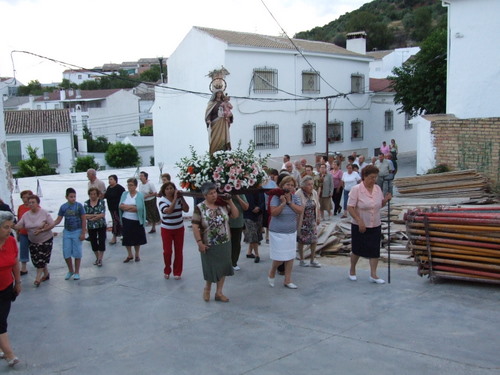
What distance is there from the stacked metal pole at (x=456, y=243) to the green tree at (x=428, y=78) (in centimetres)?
1845

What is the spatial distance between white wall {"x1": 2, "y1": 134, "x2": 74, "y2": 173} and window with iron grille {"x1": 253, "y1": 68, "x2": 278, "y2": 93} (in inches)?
963

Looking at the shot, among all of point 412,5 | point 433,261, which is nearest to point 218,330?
point 433,261

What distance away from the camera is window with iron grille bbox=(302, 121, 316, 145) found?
29969 mm

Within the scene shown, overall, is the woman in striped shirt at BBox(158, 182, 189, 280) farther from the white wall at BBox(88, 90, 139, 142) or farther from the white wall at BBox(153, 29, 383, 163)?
the white wall at BBox(88, 90, 139, 142)

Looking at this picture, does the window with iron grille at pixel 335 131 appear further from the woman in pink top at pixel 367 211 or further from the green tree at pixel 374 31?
the green tree at pixel 374 31

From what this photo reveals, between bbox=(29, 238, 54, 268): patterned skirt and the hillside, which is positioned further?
the hillside

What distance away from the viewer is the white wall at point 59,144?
45.2 m

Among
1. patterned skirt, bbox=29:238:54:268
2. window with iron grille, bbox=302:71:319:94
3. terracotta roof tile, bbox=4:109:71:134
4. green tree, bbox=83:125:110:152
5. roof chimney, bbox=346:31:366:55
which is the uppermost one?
roof chimney, bbox=346:31:366:55

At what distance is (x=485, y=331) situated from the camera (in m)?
5.99

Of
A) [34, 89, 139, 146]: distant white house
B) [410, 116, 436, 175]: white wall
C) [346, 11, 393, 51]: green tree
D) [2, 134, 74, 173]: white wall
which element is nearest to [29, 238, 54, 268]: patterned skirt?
[410, 116, 436, 175]: white wall

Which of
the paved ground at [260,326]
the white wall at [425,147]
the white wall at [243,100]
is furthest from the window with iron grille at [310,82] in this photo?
the paved ground at [260,326]

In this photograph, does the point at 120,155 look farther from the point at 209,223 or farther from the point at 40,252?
the point at 209,223

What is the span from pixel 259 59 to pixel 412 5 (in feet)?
184

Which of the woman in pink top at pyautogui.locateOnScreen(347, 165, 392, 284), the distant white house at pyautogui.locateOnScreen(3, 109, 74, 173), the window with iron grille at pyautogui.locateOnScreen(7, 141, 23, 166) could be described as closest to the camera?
the woman in pink top at pyautogui.locateOnScreen(347, 165, 392, 284)
